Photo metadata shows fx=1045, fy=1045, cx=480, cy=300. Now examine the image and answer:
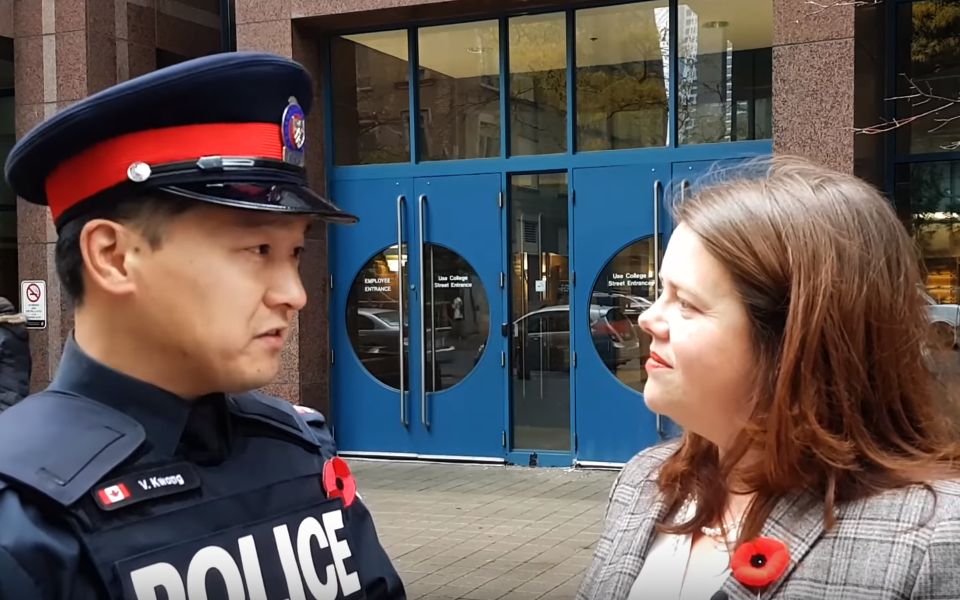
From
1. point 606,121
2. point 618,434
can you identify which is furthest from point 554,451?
point 606,121

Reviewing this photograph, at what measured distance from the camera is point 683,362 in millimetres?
1783

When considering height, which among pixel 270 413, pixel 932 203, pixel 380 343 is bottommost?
pixel 380 343

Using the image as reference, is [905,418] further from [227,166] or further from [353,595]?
[227,166]

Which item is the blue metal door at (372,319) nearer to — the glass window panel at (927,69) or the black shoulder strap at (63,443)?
the glass window panel at (927,69)

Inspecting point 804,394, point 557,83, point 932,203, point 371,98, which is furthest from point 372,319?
point 804,394

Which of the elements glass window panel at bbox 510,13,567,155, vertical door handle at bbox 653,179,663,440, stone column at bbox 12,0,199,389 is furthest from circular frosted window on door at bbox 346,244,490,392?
stone column at bbox 12,0,199,389

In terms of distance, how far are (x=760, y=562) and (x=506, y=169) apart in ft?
26.6

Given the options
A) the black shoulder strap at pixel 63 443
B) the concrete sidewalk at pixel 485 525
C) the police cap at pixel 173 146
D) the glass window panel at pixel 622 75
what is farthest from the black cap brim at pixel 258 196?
the glass window panel at pixel 622 75

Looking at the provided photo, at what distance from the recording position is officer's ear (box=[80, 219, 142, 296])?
153 centimetres

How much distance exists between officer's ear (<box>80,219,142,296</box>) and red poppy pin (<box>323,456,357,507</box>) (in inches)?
19.0

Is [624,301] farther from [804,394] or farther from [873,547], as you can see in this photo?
[873,547]

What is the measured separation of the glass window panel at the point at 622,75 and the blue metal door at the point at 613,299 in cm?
37

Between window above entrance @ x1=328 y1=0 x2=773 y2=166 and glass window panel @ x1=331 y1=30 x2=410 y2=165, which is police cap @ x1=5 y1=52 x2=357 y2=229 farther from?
glass window panel @ x1=331 y1=30 x2=410 y2=165

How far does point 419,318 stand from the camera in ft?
32.4
